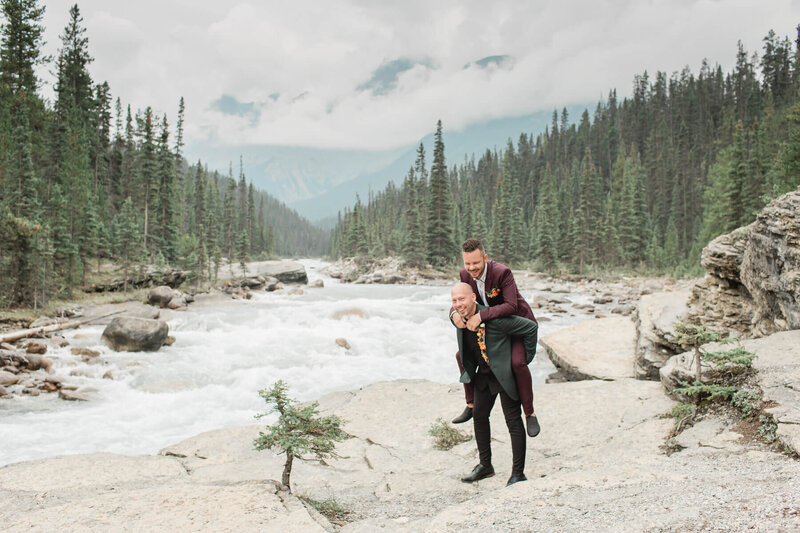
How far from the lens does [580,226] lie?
49.8m

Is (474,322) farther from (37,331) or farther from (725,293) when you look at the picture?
(37,331)

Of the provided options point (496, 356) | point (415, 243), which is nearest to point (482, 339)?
point (496, 356)

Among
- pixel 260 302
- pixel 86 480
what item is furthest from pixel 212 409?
pixel 260 302

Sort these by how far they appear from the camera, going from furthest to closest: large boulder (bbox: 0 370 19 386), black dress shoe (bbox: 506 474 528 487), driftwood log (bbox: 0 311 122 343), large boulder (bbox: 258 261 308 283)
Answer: large boulder (bbox: 258 261 308 283) < driftwood log (bbox: 0 311 122 343) < large boulder (bbox: 0 370 19 386) < black dress shoe (bbox: 506 474 528 487)

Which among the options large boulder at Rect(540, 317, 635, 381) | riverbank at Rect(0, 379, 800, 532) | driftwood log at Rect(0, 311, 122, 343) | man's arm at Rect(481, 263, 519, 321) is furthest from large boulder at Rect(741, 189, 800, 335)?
driftwood log at Rect(0, 311, 122, 343)

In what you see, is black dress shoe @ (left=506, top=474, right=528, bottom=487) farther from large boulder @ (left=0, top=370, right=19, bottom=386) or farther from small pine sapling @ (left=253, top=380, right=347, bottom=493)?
large boulder @ (left=0, top=370, right=19, bottom=386)

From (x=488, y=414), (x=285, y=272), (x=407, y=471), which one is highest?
(x=285, y=272)

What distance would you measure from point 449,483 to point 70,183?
32.7 metres

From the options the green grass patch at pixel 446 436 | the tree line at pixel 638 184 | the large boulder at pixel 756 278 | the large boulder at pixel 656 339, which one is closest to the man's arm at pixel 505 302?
the green grass patch at pixel 446 436

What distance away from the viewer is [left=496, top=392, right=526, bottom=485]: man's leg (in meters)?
4.07

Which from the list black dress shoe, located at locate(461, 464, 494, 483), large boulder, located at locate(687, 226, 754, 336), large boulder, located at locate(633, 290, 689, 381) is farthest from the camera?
large boulder, located at locate(633, 290, 689, 381)

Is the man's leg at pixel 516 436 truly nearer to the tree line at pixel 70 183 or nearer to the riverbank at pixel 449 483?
the riverbank at pixel 449 483

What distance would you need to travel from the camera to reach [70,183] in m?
27.2

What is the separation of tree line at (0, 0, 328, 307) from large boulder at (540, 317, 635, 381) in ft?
70.0
